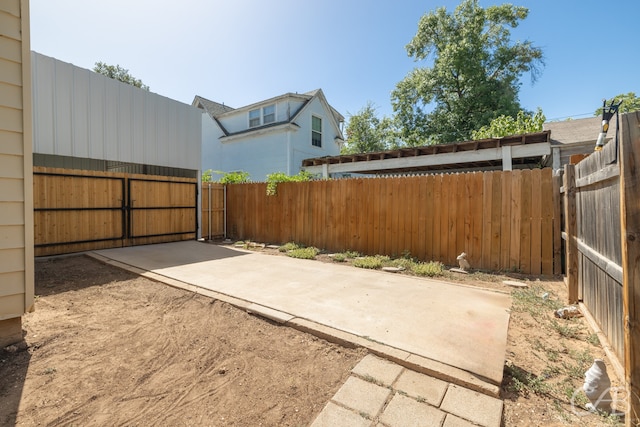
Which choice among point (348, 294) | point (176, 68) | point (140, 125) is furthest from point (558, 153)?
point (176, 68)

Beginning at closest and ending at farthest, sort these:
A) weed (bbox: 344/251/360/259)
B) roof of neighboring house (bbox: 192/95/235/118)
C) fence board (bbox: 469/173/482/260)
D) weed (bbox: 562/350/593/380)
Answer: weed (bbox: 562/350/593/380) < fence board (bbox: 469/173/482/260) < weed (bbox: 344/251/360/259) < roof of neighboring house (bbox: 192/95/235/118)

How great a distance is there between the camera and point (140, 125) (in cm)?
724

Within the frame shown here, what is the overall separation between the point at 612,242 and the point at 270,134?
1249 centimetres

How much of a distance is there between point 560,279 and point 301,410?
4608 mm

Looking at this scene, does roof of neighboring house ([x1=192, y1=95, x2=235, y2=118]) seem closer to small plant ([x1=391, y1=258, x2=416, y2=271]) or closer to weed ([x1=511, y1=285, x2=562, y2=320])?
small plant ([x1=391, y1=258, x2=416, y2=271])

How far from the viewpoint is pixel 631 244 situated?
5.10 feet

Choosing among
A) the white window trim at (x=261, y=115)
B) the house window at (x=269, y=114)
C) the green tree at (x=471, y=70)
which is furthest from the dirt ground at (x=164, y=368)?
the green tree at (x=471, y=70)

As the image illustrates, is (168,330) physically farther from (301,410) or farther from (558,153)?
(558,153)

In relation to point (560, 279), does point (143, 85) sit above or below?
above

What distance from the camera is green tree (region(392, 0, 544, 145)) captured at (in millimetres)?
16328

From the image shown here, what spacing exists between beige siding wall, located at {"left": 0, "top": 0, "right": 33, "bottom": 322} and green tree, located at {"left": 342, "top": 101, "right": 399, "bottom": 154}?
1890 centimetres

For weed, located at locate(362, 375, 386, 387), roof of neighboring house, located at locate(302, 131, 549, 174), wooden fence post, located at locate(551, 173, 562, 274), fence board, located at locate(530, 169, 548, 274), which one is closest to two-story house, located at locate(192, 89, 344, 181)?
roof of neighboring house, located at locate(302, 131, 549, 174)

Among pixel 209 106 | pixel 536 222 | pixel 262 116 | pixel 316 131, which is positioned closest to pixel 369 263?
pixel 536 222

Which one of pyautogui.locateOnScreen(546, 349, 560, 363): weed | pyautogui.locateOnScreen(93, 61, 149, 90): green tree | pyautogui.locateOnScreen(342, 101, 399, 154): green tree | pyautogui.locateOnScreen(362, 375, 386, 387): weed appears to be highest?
pyautogui.locateOnScreen(93, 61, 149, 90): green tree
